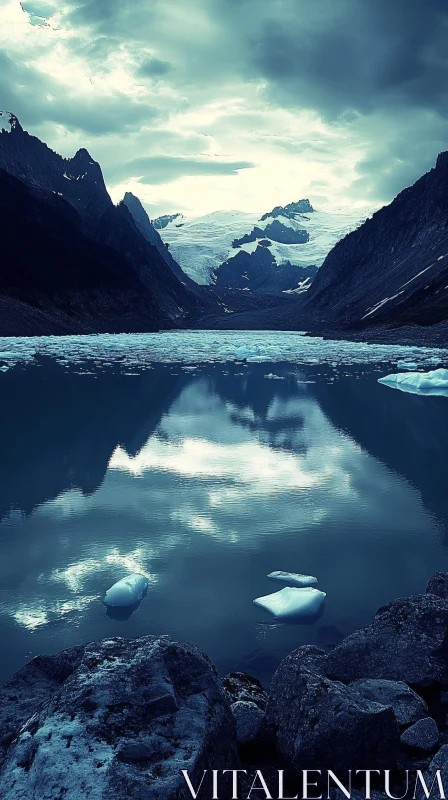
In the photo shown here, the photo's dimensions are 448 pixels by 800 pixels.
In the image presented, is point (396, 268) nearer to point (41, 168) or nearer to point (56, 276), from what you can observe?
point (56, 276)

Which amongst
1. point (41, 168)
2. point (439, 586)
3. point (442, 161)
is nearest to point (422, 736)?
point (439, 586)

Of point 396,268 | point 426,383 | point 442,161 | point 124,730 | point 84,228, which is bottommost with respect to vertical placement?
point 426,383

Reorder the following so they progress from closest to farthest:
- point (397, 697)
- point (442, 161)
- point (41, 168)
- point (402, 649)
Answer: point (397, 697)
point (402, 649)
point (442, 161)
point (41, 168)

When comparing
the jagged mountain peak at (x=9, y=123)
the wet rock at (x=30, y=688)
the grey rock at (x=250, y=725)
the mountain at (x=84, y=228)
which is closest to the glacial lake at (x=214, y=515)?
the grey rock at (x=250, y=725)

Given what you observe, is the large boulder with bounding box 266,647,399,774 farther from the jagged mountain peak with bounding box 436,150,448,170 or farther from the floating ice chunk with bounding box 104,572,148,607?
the jagged mountain peak with bounding box 436,150,448,170

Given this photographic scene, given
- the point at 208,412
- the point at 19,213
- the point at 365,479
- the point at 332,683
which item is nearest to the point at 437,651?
the point at 332,683

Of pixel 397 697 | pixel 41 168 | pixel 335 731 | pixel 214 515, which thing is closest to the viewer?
pixel 335 731

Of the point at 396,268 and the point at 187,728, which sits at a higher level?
the point at 396,268

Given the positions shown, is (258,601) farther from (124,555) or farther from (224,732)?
(224,732)
